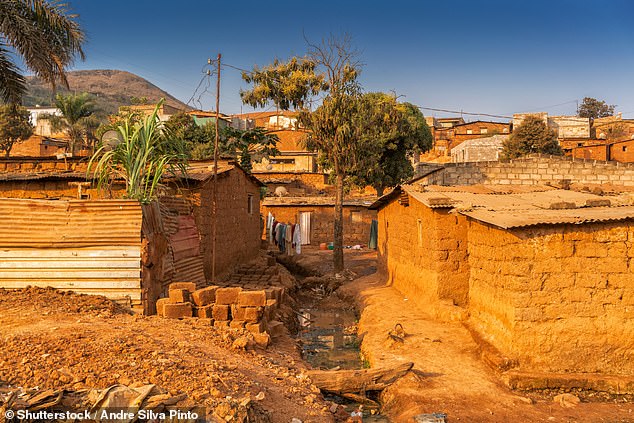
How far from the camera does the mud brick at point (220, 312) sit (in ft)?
27.1

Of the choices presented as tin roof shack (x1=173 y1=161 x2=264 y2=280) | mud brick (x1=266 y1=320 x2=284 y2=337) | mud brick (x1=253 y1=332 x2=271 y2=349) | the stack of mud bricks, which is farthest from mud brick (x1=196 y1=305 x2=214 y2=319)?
tin roof shack (x1=173 y1=161 x2=264 y2=280)

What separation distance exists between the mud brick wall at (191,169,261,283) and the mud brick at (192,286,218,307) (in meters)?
3.16

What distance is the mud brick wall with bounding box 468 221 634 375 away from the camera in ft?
22.3

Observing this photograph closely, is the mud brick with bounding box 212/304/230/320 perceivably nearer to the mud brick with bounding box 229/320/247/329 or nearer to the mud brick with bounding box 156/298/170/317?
the mud brick with bounding box 229/320/247/329

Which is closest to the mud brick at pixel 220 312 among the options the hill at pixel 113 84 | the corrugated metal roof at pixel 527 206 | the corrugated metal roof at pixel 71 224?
the corrugated metal roof at pixel 71 224

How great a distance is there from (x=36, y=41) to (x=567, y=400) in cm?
1262

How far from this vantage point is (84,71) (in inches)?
5832

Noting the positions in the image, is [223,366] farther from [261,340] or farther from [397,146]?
[397,146]

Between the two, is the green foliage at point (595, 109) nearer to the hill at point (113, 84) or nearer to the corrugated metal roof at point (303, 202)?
the corrugated metal roof at point (303, 202)

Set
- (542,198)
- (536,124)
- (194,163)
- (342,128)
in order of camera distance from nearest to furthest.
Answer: (542,198) < (194,163) < (342,128) < (536,124)

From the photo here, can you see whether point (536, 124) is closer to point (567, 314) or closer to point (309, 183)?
point (309, 183)

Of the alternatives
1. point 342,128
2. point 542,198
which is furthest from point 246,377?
point 342,128

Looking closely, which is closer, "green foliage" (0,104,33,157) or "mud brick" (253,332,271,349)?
"mud brick" (253,332,271,349)

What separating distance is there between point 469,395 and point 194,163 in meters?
9.93
